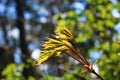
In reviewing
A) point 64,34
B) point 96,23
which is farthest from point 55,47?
point 96,23

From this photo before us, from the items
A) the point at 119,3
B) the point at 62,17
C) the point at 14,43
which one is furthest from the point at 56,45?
the point at 14,43

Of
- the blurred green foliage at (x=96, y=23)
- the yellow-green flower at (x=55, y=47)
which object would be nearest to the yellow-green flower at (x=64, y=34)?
the yellow-green flower at (x=55, y=47)

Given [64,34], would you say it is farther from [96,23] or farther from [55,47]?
[96,23]

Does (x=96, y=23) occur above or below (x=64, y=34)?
above

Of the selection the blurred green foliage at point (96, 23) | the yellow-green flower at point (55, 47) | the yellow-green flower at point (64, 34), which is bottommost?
the yellow-green flower at point (55, 47)

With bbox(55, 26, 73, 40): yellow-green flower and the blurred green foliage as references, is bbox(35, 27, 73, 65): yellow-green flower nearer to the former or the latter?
bbox(55, 26, 73, 40): yellow-green flower

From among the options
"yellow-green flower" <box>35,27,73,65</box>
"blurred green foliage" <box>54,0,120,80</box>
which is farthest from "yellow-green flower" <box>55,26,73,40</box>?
"blurred green foliage" <box>54,0,120,80</box>

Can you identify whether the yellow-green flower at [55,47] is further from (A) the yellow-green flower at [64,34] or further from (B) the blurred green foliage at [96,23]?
(B) the blurred green foliage at [96,23]

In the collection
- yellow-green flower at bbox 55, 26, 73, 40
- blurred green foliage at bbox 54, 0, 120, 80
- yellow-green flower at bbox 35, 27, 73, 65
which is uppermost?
blurred green foliage at bbox 54, 0, 120, 80

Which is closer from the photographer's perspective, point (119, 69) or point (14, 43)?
point (119, 69)

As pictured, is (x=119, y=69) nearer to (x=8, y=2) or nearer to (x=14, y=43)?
(x=8, y=2)

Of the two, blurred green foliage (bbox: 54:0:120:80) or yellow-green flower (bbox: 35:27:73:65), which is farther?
blurred green foliage (bbox: 54:0:120:80)
